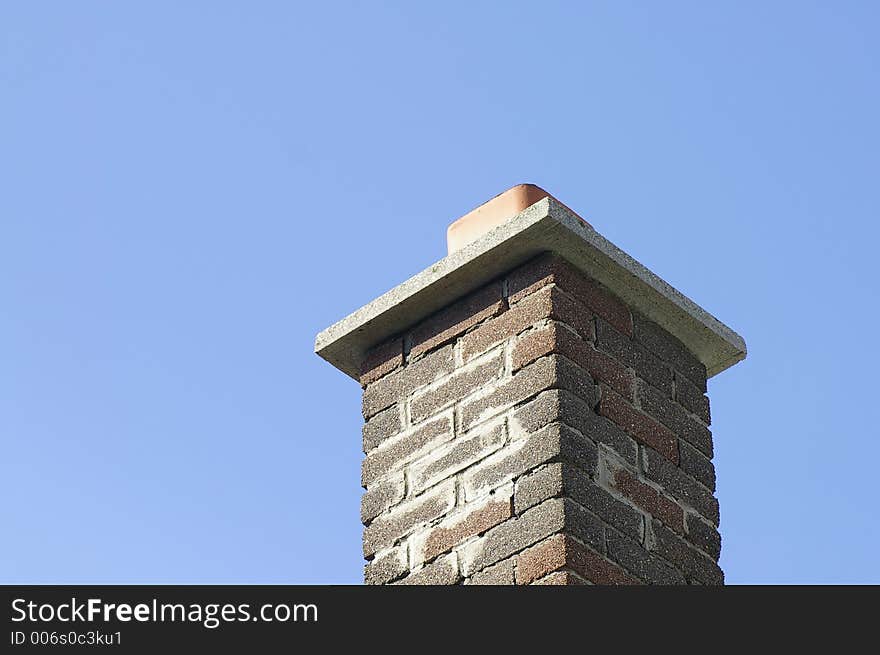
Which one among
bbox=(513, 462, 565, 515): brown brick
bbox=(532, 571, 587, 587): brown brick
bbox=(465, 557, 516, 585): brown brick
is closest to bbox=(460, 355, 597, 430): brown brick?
bbox=(513, 462, 565, 515): brown brick

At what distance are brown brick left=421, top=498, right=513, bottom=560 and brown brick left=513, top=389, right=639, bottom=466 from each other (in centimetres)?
23

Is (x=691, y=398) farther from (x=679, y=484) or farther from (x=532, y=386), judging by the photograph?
(x=532, y=386)

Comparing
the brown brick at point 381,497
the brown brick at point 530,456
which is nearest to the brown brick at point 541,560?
the brown brick at point 530,456

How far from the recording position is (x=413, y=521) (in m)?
5.12

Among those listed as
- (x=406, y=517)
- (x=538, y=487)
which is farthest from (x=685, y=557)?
(x=406, y=517)

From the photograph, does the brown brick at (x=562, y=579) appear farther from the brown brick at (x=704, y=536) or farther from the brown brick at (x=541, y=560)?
the brown brick at (x=704, y=536)

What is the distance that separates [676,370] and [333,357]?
105 centimetres

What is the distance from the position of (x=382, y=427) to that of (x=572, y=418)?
0.69m

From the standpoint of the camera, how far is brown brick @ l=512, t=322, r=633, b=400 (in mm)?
5039

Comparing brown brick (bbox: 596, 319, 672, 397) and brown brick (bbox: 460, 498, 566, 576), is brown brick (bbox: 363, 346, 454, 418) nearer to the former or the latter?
brown brick (bbox: 596, 319, 672, 397)
